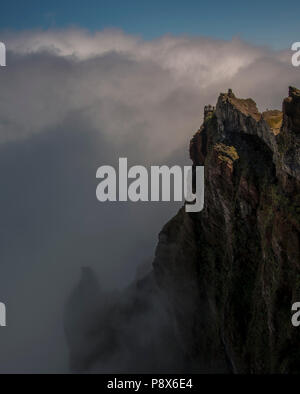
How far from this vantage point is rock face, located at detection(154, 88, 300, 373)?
1188 inches

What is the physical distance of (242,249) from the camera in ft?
128

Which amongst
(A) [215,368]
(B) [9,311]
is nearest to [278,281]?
(A) [215,368]

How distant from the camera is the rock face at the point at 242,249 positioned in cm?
3017

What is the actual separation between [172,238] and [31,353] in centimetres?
8338

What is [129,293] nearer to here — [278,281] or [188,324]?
[188,324]

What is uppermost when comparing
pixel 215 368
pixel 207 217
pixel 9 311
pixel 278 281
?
pixel 207 217

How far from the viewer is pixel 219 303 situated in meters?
44.1

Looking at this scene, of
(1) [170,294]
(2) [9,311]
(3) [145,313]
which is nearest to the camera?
(1) [170,294]

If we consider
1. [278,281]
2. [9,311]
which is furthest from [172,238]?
[9,311]

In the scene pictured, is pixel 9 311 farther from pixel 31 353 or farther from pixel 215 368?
pixel 215 368

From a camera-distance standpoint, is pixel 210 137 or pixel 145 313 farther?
pixel 145 313
